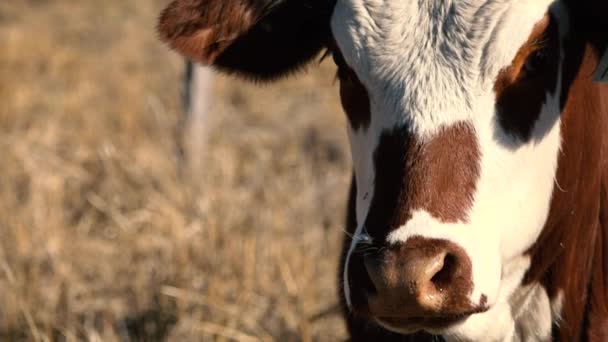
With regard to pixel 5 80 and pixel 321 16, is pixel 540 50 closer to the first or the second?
pixel 321 16

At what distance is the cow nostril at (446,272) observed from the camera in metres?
2.52

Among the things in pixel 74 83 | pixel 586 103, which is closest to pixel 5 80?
pixel 74 83

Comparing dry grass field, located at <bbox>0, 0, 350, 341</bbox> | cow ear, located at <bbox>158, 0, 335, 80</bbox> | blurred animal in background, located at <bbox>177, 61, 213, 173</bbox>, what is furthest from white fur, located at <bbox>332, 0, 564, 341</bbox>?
blurred animal in background, located at <bbox>177, 61, 213, 173</bbox>

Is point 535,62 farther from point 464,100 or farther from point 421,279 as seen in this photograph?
point 421,279

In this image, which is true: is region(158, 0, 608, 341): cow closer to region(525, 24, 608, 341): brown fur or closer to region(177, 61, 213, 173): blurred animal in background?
region(525, 24, 608, 341): brown fur

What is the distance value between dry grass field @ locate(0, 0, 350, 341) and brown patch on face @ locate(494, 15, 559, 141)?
167 cm

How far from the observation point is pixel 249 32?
128 inches

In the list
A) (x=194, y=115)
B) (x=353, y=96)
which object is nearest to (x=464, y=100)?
Result: (x=353, y=96)

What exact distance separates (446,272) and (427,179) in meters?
0.21

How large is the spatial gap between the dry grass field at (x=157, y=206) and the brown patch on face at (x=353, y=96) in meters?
1.41

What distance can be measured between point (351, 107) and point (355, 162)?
140 mm

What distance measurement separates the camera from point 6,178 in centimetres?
614

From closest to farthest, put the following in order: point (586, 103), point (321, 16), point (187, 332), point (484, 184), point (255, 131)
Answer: point (484, 184) < point (586, 103) < point (321, 16) < point (187, 332) < point (255, 131)

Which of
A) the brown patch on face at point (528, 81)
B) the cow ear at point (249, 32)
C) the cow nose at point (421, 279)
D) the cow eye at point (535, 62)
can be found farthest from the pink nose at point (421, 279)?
the cow ear at point (249, 32)
